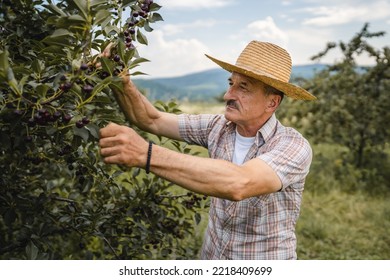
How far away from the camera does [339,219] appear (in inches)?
208

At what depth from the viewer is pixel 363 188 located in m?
6.13

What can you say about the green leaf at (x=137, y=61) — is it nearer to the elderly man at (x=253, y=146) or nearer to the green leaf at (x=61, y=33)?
the green leaf at (x=61, y=33)

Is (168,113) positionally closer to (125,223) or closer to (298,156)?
(125,223)

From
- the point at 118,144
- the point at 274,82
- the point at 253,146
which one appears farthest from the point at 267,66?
the point at 118,144

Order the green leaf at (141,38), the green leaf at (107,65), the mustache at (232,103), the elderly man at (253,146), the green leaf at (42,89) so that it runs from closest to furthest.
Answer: the green leaf at (42,89) < the green leaf at (107,65) < the green leaf at (141,38) < the elderly man at (253,146) < the mustache at (232,103)

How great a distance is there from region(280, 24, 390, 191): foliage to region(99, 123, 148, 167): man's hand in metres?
5.42

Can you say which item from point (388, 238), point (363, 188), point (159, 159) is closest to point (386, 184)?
point (363, 188)

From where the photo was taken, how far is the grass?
455 cm

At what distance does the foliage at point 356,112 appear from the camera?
6453 millimetres

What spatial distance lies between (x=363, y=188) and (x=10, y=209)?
5213mm

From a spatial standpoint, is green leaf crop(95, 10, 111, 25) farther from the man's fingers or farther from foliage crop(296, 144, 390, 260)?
foliage crop(296, 144, 390, 260)

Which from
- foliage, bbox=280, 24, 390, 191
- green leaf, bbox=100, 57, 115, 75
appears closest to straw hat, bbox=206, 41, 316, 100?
green leaf, bbox=100, 57, 115, 75

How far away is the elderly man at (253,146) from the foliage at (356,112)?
4524mm

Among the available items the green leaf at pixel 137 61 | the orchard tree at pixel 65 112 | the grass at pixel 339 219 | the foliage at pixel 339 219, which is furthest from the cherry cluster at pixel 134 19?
the foliage at pixel 339 219
